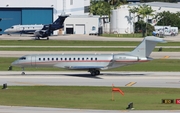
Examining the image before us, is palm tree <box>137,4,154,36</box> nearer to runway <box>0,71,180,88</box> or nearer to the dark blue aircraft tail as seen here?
the dark blue aircraft tail

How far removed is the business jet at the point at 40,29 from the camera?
343 ft

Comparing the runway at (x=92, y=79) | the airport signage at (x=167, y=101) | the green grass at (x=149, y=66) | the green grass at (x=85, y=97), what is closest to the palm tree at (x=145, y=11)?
the green grass at (x=149, y=66)

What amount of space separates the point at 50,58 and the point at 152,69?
1180 cm

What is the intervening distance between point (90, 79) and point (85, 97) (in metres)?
10.0

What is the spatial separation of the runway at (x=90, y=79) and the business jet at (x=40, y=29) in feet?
166

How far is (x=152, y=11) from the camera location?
453 feet

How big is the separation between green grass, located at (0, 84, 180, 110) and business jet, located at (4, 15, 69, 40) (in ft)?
201

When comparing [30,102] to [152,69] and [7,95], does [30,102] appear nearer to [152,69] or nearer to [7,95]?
[7,95]

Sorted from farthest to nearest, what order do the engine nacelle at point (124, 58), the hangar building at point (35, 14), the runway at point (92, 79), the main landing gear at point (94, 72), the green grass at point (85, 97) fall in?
the hangar building at point (35, 14) → the main landing gear at point (94, 72) → the engine nacelle at point (124, 58) → the runway at point (92, 79) → the green grass at point (85, 97)

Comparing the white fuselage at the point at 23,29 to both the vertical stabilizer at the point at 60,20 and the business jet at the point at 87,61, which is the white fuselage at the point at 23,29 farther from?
the business jet at the point at 87,61

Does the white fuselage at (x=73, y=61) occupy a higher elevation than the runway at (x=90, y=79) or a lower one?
higher

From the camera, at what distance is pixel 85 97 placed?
128 ft

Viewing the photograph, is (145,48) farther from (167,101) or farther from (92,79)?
(167,101)

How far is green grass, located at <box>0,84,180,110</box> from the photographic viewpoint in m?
34.6
